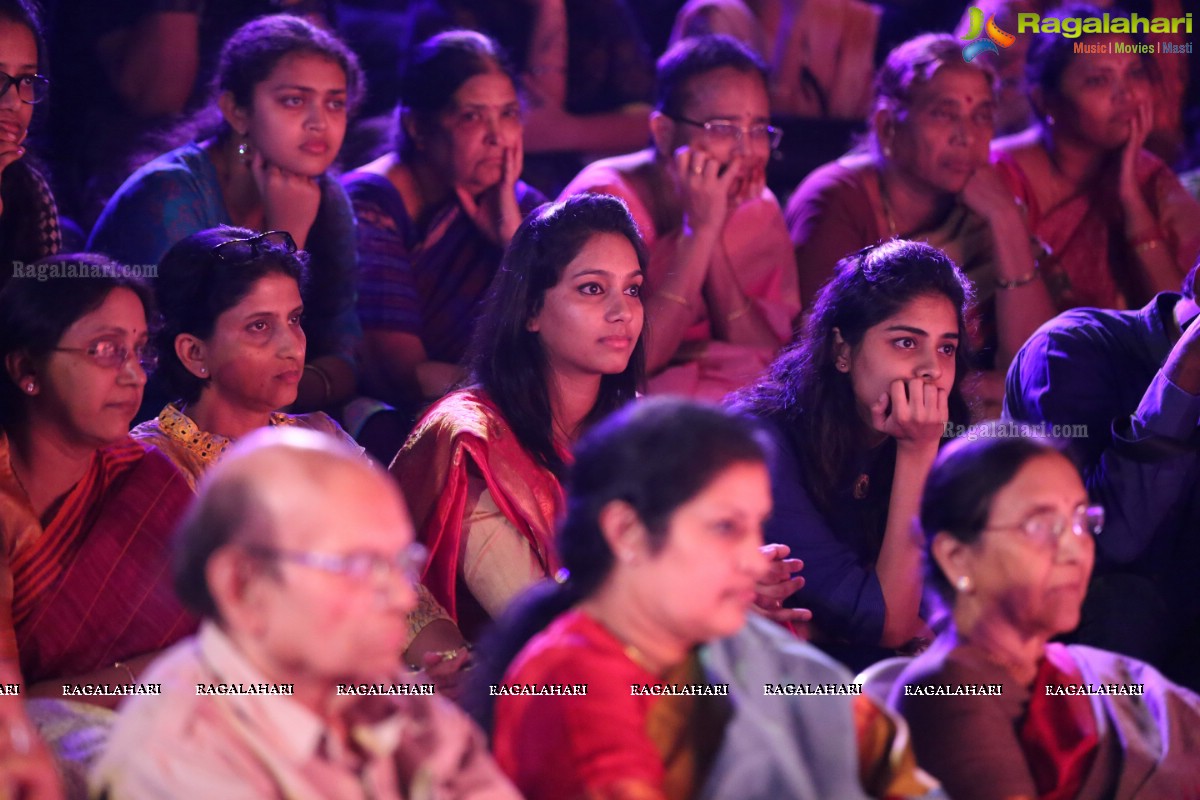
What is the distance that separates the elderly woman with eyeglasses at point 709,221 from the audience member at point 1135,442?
1063 millimetres

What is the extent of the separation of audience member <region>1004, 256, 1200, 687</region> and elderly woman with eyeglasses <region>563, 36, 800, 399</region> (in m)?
1.06

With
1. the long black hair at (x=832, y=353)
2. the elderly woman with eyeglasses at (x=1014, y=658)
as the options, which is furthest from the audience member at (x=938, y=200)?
the elderly woman with eyeglasses at (x=1014, y=658)

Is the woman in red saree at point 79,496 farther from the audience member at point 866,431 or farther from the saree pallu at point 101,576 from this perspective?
the audience member at point 866,431

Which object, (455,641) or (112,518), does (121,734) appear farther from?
(455,641)

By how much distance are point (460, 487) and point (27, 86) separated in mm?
1465

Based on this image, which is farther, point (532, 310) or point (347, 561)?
point (532, 310)

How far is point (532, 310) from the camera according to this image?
3275 mm

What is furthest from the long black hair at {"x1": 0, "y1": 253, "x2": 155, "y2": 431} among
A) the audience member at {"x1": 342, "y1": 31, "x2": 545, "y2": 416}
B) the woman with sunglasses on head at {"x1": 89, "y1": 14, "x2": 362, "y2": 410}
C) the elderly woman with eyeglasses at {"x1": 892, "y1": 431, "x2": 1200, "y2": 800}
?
the elderly woman with eyeglasses at {"x1": 892, "y1": 431, "x2": 1200, "y2": 800}

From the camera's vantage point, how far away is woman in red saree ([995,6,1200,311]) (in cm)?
488

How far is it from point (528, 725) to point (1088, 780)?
100 centimetres

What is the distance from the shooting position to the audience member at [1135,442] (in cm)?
310

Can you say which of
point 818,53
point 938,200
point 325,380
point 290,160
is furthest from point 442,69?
point 818,53

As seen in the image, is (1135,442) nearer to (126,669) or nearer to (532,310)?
(532,310)

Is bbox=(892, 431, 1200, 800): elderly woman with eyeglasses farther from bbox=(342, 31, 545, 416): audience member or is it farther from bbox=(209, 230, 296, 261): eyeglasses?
bbox=(342, 31, 545, 416): audience member
